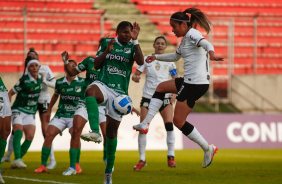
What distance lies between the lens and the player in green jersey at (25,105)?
34.9 ft

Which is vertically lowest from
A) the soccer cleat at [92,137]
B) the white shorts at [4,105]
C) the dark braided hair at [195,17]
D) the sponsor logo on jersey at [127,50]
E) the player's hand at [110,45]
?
the soccer cleat at [92,137]

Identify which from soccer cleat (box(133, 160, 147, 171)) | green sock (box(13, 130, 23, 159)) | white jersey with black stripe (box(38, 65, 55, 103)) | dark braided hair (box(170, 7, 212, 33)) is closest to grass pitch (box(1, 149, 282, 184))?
A: soccer cleat (box(133, 160, 147, 171))

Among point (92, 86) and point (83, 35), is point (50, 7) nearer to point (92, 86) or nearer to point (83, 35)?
point (83, 35)

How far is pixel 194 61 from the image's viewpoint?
798 centimetres

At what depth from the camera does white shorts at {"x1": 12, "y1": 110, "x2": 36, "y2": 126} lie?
35.7ft

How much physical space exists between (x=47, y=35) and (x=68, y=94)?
37.8ft

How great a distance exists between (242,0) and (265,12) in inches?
46.1

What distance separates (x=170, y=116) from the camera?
11.0 metres

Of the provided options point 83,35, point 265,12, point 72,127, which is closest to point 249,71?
point 265,12

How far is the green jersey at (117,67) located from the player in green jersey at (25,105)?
3536mm

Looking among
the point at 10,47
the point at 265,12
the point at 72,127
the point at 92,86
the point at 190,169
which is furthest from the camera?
the point at 265,12

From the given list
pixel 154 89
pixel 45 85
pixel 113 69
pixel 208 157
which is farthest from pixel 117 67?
pixel 45 85

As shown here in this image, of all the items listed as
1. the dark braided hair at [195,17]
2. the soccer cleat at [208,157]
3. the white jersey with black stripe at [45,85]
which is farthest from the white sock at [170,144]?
the dark braided hair at [195,17]

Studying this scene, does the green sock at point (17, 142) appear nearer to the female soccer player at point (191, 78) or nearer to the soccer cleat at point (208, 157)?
the female soccer player at point (191, 78)
